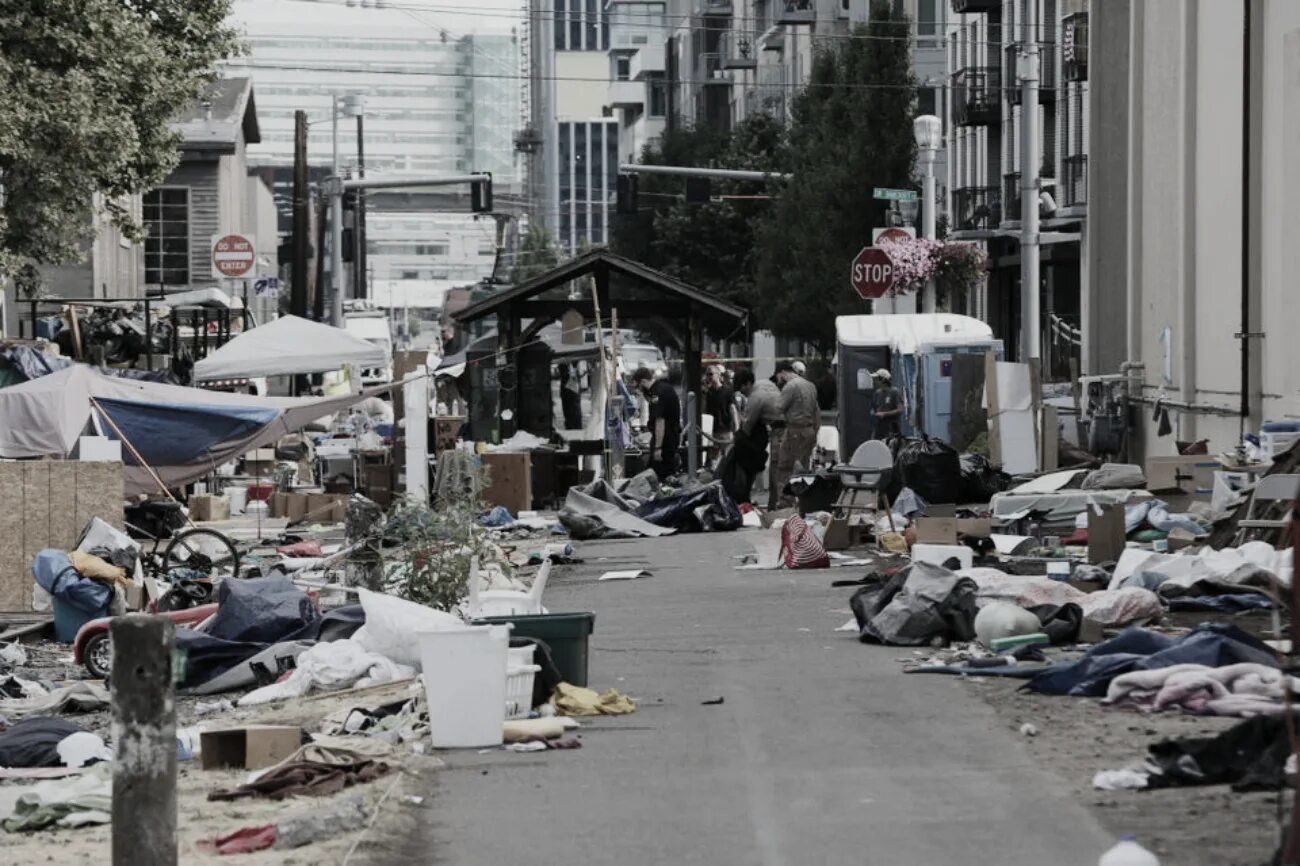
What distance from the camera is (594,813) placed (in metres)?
9.73

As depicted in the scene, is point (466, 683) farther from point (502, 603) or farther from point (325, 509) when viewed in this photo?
point (325, 509)

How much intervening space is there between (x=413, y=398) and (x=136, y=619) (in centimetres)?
1962

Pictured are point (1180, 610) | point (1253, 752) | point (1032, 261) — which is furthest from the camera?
point (1032, 261)

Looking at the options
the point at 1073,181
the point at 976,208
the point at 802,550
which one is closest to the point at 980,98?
the point at 976,208

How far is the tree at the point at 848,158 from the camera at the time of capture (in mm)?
58688

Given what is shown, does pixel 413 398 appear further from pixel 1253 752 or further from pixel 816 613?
pixel 1253 752

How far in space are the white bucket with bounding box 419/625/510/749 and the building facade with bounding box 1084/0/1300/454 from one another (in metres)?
13.1

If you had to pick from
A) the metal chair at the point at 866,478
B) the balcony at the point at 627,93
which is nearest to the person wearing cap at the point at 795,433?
the metal chair at the point at 866,478

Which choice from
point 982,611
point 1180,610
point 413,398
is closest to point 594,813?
point 982,611

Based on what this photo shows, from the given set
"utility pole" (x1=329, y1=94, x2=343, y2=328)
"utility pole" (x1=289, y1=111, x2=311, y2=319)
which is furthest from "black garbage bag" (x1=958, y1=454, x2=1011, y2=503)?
"utility pole" (x1=289, y1=111, x2=311, y2=319)

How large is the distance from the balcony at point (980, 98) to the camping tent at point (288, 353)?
93.7 feet

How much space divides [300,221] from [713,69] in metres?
64.0

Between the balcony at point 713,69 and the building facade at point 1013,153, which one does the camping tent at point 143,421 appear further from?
the balcony at point 713,69

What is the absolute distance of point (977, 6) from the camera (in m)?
60.2
